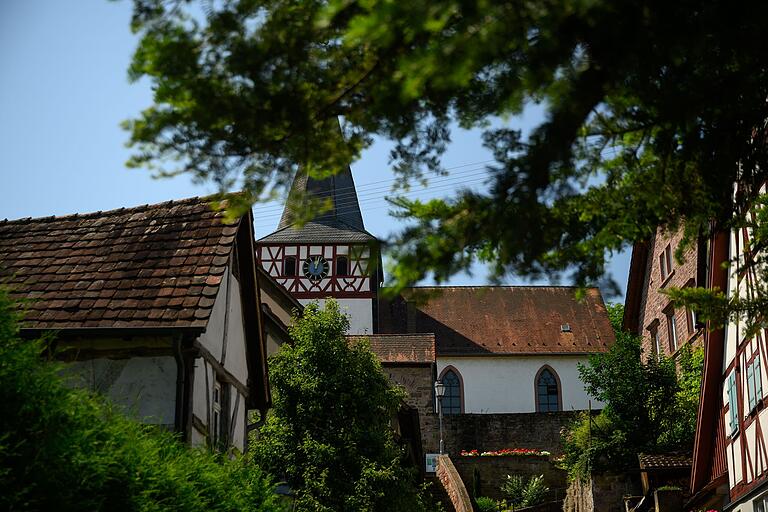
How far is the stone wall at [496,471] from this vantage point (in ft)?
107

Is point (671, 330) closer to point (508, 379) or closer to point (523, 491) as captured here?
point (523, 491)

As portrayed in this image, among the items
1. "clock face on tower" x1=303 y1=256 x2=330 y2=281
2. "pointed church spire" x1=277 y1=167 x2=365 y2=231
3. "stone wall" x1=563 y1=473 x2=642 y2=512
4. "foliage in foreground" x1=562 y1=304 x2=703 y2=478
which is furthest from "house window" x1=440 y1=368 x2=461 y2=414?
"stone wall" x1=563 y1=473 x2=642 y2=512

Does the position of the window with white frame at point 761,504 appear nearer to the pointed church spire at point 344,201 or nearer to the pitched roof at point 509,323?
the pitched roof at point 509,323

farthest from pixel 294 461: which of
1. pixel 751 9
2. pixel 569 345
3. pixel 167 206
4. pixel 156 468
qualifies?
pixel 569 345

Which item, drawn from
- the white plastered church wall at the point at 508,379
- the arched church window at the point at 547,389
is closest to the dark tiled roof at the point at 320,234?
the white plastered church wall at the point at 508,379

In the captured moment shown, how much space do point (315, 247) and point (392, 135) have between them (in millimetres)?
45645

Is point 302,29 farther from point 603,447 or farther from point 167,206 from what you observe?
point 603,447

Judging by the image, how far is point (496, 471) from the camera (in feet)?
108

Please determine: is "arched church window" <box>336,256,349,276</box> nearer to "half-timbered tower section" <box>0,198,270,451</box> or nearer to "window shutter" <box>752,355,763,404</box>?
"half-timbered tower section" <box>0,198,270,451</box>

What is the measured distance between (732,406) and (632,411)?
913 centimetres

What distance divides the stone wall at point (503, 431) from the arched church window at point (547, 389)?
7.71m

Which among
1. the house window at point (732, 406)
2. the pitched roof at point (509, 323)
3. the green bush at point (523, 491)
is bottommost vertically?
the green bush at point (523, 491)

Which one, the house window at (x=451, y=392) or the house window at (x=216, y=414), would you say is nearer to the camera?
the house window at (x=216, y=414)

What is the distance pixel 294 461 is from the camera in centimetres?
1934
